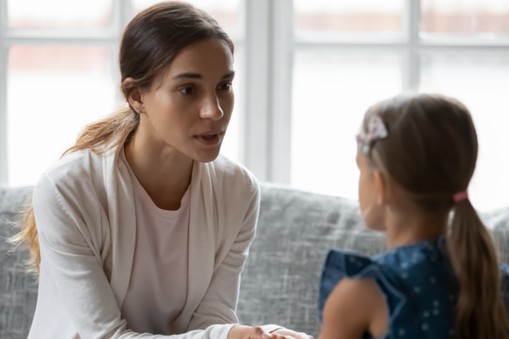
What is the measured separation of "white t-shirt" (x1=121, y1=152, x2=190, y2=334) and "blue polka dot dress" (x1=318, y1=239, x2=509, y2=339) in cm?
71

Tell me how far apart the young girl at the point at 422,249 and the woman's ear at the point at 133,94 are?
648 mm

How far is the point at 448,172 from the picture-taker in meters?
1.65

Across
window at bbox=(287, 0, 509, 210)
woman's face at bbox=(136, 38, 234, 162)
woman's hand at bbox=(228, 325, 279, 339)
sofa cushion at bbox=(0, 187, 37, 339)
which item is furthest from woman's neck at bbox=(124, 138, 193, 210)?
window at bbox=(287, 0, 509, 210)

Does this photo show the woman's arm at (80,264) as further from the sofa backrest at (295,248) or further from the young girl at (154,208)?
the sofa backrest at (295,248)

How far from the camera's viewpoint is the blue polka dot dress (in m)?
1.62

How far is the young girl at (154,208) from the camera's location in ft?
6.98

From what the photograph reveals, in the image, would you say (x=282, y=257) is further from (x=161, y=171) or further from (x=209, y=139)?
(x=209, y=139)

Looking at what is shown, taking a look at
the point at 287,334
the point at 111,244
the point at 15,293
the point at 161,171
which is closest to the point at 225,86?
the point at 161,171

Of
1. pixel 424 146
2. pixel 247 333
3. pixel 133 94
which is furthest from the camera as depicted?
pixel 133 94

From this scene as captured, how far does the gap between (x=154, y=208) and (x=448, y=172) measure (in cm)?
83

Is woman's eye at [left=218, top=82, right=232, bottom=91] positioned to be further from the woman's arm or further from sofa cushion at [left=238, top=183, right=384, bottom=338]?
sofa cushion at [left=238, top=183, right=384, bottom=338]

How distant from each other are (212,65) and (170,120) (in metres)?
0.14

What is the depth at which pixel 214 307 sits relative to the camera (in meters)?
2.36

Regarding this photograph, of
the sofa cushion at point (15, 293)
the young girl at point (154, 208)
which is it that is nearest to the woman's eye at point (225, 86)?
the young girl at point (154, 208)
